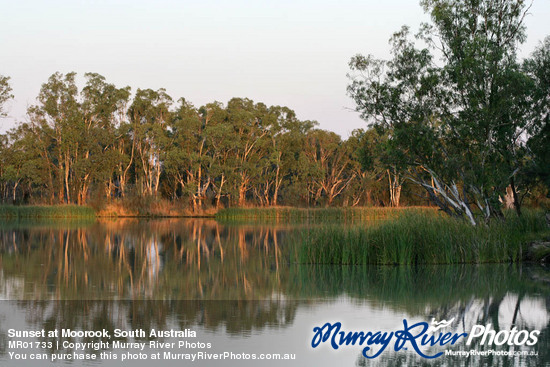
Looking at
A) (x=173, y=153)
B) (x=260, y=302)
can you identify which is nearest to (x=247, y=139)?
(x=173, y=153)

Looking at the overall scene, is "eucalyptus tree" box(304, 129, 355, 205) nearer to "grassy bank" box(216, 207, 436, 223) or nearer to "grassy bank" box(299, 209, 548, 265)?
"grassy bank" box(216, 207, 436, 223)

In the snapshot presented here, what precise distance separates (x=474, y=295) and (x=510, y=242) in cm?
678

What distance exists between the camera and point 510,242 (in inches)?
756

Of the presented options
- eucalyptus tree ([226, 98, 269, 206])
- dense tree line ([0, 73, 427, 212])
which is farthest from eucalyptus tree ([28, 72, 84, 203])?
eucalyptus tree ([226, 98, 269, 206])

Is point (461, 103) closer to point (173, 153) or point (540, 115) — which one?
point (540, 115)

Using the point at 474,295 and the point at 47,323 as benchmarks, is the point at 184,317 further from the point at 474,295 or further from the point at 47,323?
the point at 474,295

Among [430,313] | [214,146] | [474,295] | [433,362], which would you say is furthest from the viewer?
[214,146]

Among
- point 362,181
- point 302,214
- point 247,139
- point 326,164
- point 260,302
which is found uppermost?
point 247,139

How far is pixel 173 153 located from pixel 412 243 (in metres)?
43.1

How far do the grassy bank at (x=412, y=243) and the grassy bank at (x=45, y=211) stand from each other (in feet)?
128

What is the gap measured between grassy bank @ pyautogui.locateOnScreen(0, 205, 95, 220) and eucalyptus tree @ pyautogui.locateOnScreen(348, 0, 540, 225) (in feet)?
120

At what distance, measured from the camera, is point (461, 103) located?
2184 centimetres

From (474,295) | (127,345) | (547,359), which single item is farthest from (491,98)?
(127,345)

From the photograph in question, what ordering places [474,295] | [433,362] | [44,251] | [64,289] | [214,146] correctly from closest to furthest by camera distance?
1. [433,362]
2. [474,295]
3. [64,289]
4. [44,251]
5. [214,146]
